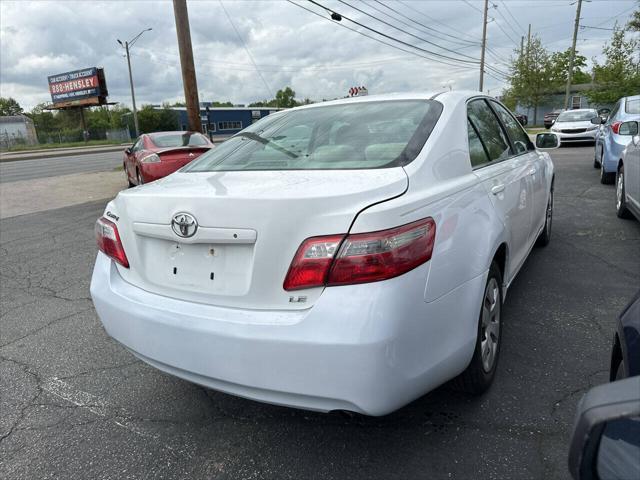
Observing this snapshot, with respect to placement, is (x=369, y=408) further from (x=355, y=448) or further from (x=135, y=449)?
(x=135, y=449)

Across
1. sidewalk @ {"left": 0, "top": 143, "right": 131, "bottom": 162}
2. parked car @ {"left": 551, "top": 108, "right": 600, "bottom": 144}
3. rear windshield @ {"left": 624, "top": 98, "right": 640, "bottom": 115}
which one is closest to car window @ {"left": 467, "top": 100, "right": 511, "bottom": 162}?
rear windshield @ {"left": 624, "top": 98, "right": 640, "bottom": 115}

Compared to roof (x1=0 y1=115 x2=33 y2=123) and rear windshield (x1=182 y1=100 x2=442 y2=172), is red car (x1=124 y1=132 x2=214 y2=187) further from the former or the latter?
roof (x1=0 y1=115 x2=33 y2=123)

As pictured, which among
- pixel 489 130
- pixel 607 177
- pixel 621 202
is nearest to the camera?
pixel 489 130

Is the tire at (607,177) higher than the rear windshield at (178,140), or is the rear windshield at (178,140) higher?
the rear windshield at (178,140)

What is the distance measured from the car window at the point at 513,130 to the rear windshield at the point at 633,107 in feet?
20.1

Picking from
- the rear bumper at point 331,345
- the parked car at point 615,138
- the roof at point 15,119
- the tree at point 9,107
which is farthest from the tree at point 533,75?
the tree at point 9,107

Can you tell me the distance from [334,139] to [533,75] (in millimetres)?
48264

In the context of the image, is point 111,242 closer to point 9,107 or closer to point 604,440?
point 604,440

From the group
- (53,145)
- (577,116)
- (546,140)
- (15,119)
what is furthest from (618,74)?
(15,119)

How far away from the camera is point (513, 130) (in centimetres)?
378

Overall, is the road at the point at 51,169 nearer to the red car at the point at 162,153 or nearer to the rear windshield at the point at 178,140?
the red car at the point at 162,153

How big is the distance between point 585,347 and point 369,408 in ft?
6.19

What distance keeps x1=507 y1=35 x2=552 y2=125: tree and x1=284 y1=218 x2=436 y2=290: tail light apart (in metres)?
48.9

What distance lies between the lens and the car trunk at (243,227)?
1801mm
